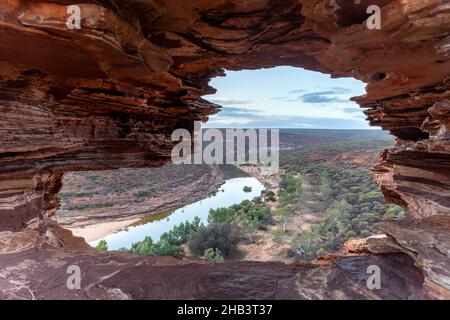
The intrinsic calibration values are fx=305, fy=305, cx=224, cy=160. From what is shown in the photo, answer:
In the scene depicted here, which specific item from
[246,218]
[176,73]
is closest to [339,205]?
[246,218]

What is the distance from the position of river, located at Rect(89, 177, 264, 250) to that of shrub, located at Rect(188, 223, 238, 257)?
317 inches

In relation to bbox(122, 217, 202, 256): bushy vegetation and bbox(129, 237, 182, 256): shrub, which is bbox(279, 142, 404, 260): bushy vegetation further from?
bbox(122, 217, 202, 256): bushy vegetation

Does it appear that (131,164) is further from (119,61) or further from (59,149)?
(119,61)

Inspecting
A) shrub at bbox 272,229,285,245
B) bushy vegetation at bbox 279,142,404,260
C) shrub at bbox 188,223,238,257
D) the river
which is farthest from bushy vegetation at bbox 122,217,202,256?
bushy vegetation at bbox 279,142,404,260

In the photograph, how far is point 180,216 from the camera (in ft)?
159

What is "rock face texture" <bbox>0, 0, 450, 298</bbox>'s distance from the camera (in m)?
5.26

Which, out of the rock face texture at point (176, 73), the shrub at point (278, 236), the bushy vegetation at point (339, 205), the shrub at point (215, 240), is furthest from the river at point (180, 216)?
the rock face texture at point (176, 73)

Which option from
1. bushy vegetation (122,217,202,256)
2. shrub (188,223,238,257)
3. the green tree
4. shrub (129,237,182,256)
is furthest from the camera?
the green tree

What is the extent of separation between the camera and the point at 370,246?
6.57 meters

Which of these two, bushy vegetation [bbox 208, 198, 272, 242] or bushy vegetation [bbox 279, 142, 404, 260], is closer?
bushy vegetation [bbox 279, 142, 404, 260]

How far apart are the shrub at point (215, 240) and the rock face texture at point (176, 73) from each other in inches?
840

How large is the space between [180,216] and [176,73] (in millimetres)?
40100

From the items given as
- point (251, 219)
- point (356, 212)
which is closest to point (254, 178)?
point (251, 219)

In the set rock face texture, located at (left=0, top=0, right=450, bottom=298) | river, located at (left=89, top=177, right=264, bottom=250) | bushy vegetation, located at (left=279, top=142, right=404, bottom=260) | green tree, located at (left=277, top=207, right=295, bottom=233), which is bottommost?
river, located at (left=89, top=177, right=264, bottom=250)
